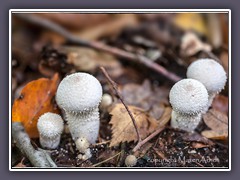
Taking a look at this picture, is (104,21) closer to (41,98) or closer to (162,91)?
(162,91)

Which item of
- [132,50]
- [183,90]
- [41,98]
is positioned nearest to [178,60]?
[132,50]

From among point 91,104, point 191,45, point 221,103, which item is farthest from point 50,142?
point 191,45

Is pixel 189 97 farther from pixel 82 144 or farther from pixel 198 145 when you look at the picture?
pixel 82 144

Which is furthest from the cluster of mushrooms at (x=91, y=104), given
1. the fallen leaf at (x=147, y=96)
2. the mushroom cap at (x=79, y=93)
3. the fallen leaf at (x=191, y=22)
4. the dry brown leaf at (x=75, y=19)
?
the fallen leaf at (x=191, y=22)

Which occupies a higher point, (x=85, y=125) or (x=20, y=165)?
(x=85, y=125)

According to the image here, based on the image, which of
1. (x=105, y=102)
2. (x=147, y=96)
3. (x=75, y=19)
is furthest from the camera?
(x=75, y=19)

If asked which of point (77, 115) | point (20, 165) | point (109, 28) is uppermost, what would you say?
point (109, 28)

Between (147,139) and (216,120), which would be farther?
(216,120)
